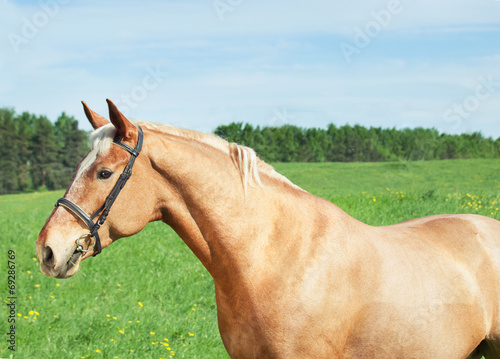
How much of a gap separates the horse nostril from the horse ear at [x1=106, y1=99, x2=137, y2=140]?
673 millimetres

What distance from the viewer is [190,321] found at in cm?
571

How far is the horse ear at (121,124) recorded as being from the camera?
7.53 ft

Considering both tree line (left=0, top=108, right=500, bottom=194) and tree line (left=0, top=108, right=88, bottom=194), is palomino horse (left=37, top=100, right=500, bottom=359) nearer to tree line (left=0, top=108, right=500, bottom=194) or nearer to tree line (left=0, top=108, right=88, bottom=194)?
tree line (left=0, top=108, right=500, bottom=194)

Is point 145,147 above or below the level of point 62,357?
above

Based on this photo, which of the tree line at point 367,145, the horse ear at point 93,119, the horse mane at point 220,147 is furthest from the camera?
the tree line at point 367,145

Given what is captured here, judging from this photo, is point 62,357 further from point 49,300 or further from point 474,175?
point 474,175

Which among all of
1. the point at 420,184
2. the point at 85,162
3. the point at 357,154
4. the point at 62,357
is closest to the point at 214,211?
the point at 85,162

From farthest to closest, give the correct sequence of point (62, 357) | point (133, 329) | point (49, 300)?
point (49, 300) → point (133, 329) → point (62, 357)

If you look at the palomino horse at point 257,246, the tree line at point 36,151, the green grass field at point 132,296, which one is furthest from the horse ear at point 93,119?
the tree line at point 36,151

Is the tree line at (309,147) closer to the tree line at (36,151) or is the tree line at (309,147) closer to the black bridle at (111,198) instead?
the tree line at (36,151)

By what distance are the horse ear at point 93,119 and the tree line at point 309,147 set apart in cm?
4255

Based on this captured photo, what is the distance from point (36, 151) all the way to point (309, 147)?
3016 centimetres

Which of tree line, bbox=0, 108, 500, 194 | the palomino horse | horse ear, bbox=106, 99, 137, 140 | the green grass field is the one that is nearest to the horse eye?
the palomino horse

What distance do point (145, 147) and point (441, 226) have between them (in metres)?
2.12
